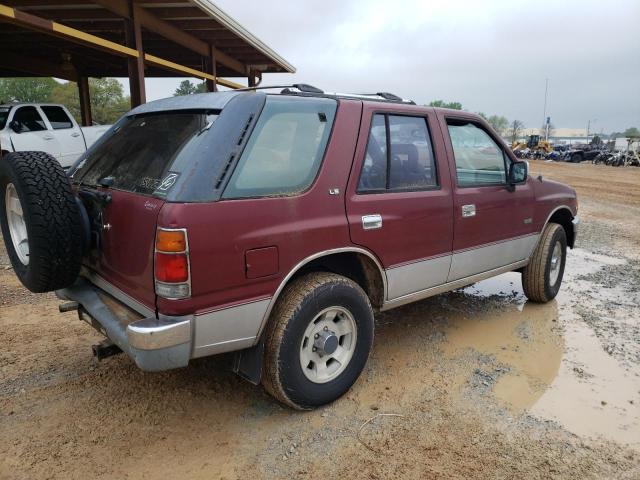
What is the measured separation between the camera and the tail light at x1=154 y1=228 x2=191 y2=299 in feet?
7.41

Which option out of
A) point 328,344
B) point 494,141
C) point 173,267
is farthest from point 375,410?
point 494,141

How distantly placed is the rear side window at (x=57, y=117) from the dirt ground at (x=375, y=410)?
777cm

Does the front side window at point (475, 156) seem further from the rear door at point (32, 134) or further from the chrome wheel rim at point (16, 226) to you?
the rear door at point (32, 134)

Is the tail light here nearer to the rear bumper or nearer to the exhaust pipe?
the rear bumper

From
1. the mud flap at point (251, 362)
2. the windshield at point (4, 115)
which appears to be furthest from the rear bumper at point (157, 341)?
the windshield at point (4, 115)

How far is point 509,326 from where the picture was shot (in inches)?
175

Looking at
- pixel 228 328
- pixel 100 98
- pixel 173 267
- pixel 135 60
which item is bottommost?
pixel 228 328

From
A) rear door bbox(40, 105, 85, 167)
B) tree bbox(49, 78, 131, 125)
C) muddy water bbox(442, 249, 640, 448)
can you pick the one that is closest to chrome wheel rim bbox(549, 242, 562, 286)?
muddy water bbox(442, 249, 640, 448)

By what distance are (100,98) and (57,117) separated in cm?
4292

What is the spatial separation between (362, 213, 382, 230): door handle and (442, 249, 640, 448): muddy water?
54.6 inches

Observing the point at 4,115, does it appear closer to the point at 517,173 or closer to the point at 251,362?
the point at 251,362

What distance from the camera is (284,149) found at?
272cm

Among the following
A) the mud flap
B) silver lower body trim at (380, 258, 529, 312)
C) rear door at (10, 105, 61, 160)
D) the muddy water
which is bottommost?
the muddy water

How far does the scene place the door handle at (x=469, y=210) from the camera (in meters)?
3.68
